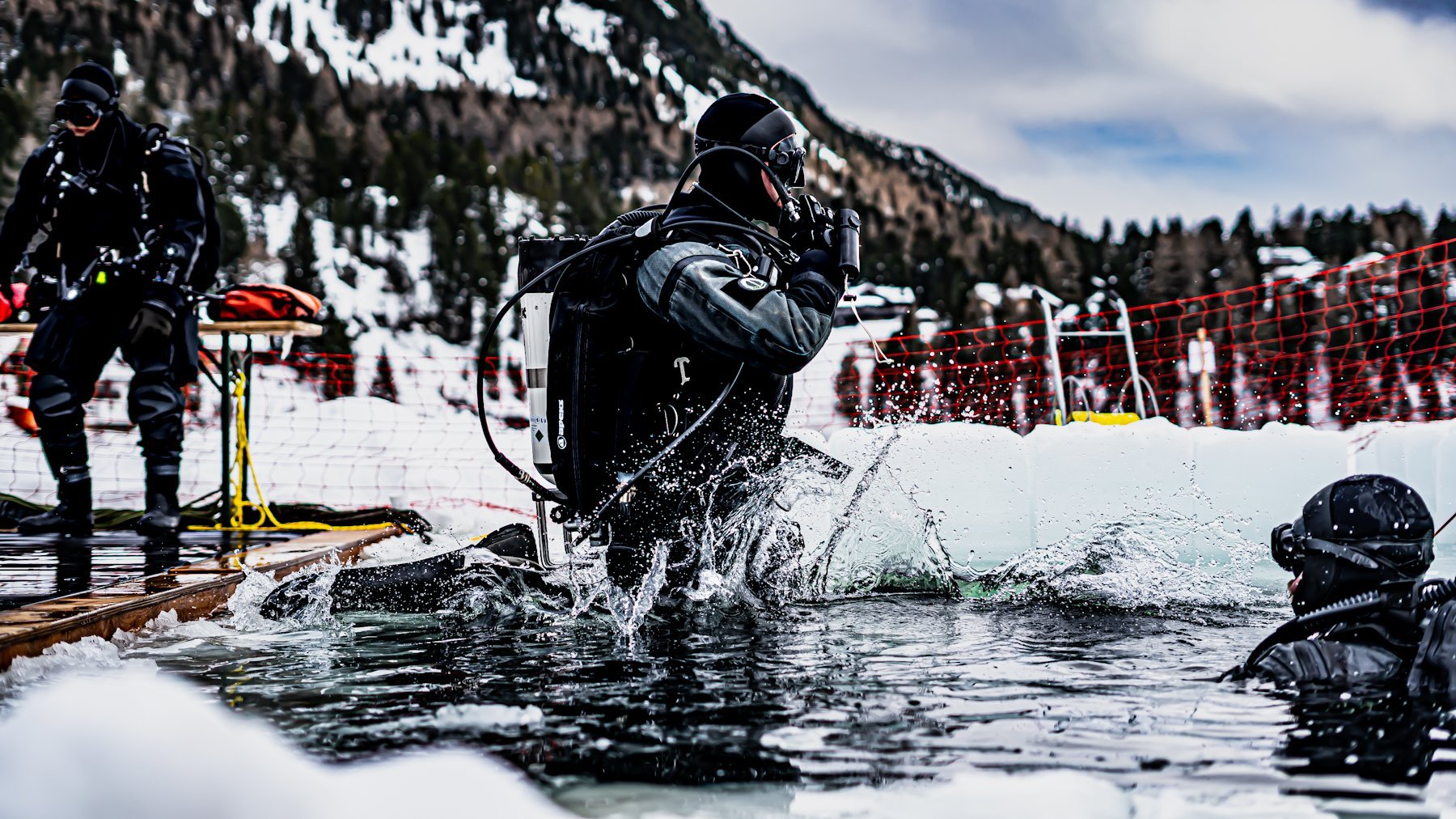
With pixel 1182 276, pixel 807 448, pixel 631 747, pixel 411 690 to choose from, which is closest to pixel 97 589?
pixel 411 690

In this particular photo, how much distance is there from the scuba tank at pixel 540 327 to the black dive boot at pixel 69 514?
3439 mm

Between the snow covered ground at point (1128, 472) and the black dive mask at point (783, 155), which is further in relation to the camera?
the snow covered ground at point (1128, 472)

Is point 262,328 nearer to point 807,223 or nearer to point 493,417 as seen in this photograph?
point 807,223

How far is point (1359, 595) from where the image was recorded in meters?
2.40

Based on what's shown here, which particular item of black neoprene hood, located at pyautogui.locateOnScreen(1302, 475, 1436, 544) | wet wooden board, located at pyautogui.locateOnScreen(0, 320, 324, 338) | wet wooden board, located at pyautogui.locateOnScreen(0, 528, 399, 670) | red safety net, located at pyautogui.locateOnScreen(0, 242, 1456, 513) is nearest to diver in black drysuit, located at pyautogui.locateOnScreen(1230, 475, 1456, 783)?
black neoprene hood, located at pyautogui.locateOnScreen(1302, 475, 1436, 544)

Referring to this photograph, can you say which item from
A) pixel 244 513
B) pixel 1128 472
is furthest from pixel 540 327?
pixel 244 513

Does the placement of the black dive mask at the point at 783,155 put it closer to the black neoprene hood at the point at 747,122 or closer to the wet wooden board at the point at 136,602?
the black neoprene hood at the point at 747,122

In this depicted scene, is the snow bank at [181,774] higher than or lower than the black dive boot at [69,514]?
lower

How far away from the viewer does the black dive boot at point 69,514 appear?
5926 mm

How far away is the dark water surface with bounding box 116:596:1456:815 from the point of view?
1762mm

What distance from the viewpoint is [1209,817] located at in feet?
4.97

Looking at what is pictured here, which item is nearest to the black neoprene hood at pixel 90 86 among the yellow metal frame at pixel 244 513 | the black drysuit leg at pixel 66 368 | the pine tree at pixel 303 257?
the black drysuit leg at pixel 66 368

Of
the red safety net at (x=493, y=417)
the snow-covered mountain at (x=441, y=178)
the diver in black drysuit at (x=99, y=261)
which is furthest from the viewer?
the snow-covered mountain at (x=441, y=178)

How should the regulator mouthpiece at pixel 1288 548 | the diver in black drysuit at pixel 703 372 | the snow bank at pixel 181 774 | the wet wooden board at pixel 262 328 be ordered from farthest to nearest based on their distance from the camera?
the wet wooden board at pixel 262 328 < the diver in black drysuit at pixel 703 372 < the regulator mouthpiece at pixel 1288 548 < the snow bank at pixel 181 774
